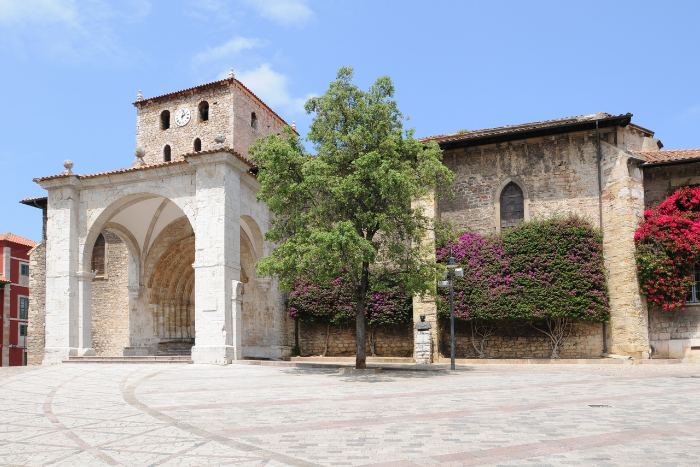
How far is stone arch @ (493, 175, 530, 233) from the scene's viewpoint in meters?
19.8

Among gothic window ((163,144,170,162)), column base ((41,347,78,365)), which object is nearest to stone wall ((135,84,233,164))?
gothic window ((163,144,170,162))

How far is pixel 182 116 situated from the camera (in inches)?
1141

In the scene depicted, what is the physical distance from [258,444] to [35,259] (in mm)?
24129

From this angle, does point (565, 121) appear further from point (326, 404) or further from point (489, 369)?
point (326, 404)

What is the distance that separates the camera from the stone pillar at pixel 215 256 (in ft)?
52.6

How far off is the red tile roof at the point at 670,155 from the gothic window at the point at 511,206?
4.17 metres

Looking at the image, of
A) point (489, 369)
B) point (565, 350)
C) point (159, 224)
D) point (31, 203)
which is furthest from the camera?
point (31, 203)

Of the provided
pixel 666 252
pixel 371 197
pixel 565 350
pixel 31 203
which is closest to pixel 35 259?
pixel 31 203

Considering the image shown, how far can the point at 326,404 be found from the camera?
8477 millimetres

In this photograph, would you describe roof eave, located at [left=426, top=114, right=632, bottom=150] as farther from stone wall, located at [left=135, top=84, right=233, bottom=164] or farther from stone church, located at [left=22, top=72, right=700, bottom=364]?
stone wall, located at [left=135, top=84, right=233, bottom=164]

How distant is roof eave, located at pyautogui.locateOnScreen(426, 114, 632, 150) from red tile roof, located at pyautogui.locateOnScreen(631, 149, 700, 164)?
1.47m

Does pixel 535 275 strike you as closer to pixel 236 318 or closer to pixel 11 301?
pixel 236 318

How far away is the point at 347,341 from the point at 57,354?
10.4m

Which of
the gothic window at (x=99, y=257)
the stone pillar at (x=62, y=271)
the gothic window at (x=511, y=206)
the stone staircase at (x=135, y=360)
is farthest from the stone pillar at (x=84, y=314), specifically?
the gothic window at (x=511, y=206)
